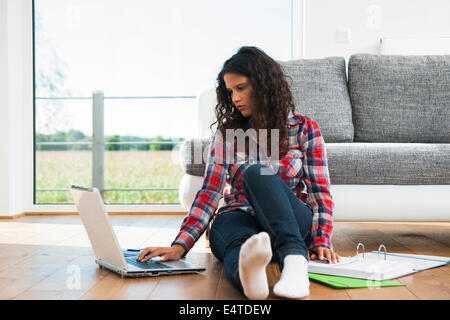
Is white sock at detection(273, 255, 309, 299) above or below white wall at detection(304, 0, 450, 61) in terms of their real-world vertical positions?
below

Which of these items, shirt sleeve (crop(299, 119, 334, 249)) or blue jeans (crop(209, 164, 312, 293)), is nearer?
blue jeans (crop(209, 164, 312, 293))

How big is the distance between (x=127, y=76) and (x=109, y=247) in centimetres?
255

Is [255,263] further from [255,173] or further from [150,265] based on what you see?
[150,265]

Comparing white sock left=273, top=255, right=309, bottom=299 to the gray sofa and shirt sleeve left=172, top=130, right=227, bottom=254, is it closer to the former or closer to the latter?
shirt sleeve left=172, top=130, right=227, bottom=254

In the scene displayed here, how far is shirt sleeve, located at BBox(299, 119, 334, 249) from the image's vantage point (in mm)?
1621

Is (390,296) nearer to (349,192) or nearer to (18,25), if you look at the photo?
(349,192)

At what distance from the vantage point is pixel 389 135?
271 centimetres

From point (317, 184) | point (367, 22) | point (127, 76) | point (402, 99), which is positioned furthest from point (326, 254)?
point (127, 76)

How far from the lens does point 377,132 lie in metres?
2.73

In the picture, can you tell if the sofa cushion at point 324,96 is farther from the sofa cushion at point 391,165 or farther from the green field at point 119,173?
the green field at point 119,173

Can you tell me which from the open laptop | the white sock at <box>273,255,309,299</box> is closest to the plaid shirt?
Answer: the open laptop

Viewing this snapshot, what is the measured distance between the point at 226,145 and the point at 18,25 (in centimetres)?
274

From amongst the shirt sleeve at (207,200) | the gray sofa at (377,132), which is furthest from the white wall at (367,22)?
the shirt sleeve at (207,200)

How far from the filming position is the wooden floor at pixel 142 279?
140cm
